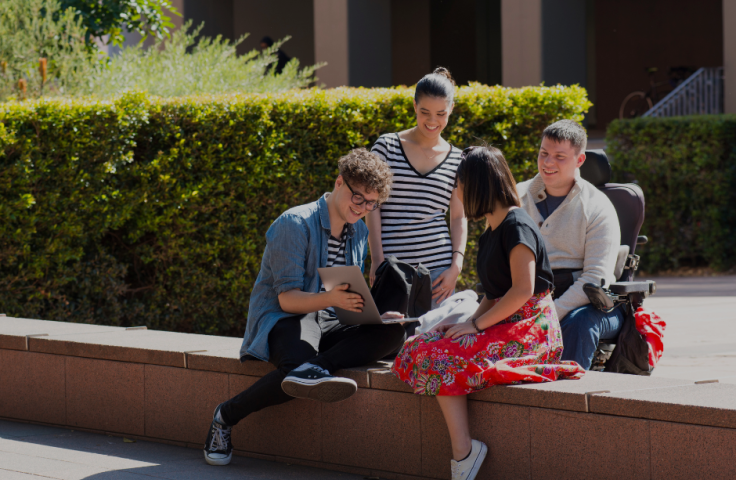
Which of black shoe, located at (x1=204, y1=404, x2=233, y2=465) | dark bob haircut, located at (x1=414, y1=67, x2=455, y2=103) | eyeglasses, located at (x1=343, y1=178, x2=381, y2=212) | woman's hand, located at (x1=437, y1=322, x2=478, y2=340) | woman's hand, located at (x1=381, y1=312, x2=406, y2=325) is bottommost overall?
black shoe, located at (x1=204, y1=404, x2=233, y2=465)

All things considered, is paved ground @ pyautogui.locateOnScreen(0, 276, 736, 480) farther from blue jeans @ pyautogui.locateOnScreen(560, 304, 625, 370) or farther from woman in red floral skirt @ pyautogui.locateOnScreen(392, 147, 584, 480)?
blue jeans @ pyautogui.locateOnScreen(560, 304, 625, 370)

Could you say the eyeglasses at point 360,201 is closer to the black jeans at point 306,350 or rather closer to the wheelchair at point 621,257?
the black jeans at point 306,350

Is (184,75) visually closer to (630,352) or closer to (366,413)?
(366,413)

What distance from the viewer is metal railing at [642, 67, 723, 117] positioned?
1425 cm

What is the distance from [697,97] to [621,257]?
36.8 ft

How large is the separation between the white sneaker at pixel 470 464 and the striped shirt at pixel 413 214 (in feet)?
3.82

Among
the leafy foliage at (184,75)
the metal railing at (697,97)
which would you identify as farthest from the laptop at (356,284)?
the metal railing at (697,97)

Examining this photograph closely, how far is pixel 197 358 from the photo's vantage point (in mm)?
4406

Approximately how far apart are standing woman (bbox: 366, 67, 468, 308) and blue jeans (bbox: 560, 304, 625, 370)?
64cm

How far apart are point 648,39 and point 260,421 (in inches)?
781

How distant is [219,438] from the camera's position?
13.3 feet

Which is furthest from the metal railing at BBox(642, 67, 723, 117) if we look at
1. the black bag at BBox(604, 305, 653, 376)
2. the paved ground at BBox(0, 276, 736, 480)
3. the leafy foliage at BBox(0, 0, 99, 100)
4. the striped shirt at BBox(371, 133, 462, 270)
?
the black bag at BBox(604, 305, 653, 376)

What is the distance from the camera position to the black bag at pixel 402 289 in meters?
3.96

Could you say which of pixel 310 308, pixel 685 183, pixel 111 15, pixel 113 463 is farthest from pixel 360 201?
pixel 685 183
